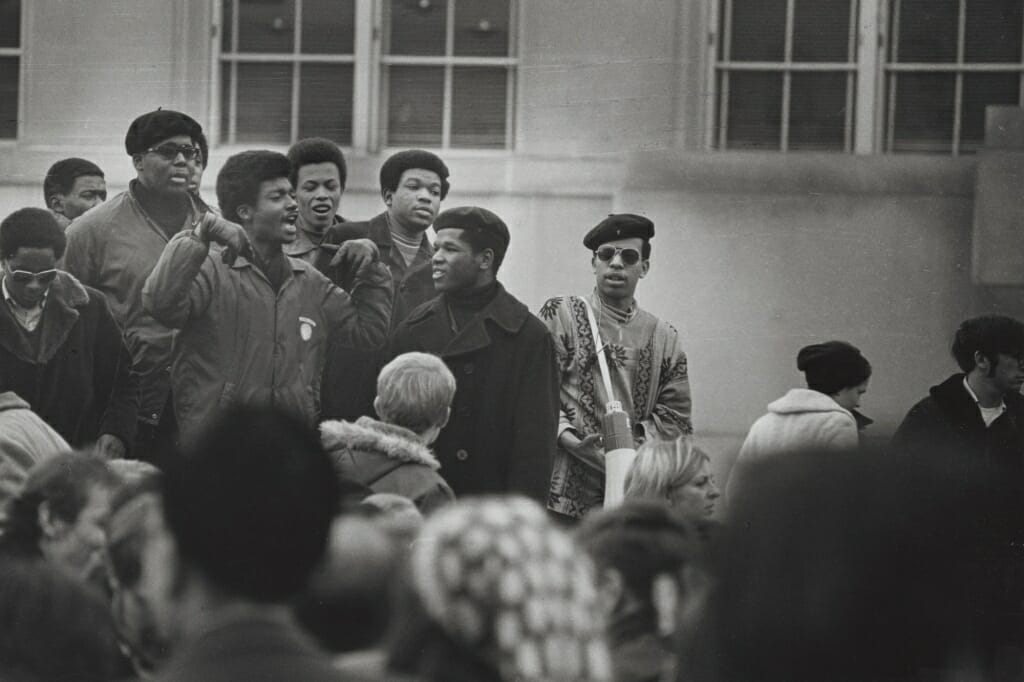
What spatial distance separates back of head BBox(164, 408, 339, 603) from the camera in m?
2.29

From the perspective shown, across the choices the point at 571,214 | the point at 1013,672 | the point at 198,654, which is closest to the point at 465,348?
the point at 571,214

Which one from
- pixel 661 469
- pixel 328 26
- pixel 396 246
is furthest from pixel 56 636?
pixel 328 26

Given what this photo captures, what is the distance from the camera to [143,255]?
603 cm

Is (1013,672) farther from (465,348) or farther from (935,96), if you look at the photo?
(935,96)

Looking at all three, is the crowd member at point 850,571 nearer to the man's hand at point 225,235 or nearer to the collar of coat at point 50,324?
the man's hand at point 225,235

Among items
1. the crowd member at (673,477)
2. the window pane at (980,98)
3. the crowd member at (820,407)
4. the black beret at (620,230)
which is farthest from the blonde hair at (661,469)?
the window pane at (980,98)

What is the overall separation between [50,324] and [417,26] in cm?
208

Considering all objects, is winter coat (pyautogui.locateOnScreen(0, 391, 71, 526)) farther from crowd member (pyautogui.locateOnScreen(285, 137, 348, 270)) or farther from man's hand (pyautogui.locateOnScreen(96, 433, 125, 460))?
crowd member (pyautogui.locateOnScreen(285, 137, 348, 270))

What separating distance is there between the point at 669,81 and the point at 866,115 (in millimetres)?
830

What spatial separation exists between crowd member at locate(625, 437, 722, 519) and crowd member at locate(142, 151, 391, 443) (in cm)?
181

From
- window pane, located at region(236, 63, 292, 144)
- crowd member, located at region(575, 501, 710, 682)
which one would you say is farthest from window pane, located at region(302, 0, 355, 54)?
crowd member, located at region(575, 501, 710, 682)

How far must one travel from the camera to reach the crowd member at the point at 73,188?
6.48 meters

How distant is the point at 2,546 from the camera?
11.5 feet

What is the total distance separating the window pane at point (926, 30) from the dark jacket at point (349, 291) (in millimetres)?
2251
